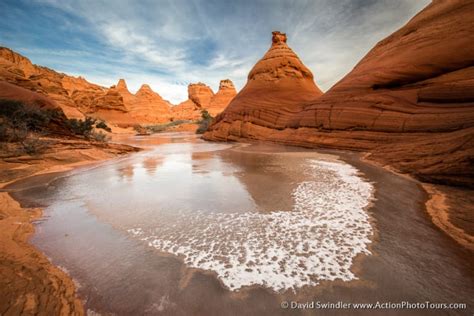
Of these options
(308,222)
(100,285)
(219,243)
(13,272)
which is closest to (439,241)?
(308,222)

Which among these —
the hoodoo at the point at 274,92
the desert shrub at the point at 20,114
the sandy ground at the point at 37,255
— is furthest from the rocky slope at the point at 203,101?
the sandy ground at the point at 37,255

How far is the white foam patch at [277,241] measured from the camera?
221 centimetres

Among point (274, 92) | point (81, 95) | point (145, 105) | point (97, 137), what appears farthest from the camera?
point (145, 105)

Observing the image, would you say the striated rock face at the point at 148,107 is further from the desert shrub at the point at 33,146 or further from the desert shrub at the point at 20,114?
the desert shrub at the point at 33,146

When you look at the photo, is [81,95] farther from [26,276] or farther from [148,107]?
[26,276]

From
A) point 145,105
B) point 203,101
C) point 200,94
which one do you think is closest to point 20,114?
point 145,105

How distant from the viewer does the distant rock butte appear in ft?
74.6

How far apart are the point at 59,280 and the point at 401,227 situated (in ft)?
14.4

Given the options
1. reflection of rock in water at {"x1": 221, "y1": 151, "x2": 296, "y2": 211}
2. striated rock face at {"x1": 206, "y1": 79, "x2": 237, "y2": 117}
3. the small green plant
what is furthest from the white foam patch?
striated rock face at {"x1": 206, "y1": 79, "x2": 237, "y2": 117}

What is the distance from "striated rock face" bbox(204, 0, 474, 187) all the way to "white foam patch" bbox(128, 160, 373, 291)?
378cm

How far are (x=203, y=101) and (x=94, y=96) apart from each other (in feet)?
137

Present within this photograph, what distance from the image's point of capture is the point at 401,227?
3119 mm

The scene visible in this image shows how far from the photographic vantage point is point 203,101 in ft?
277

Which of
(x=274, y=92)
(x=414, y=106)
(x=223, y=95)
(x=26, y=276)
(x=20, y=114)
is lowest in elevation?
(x=26, y=276)
